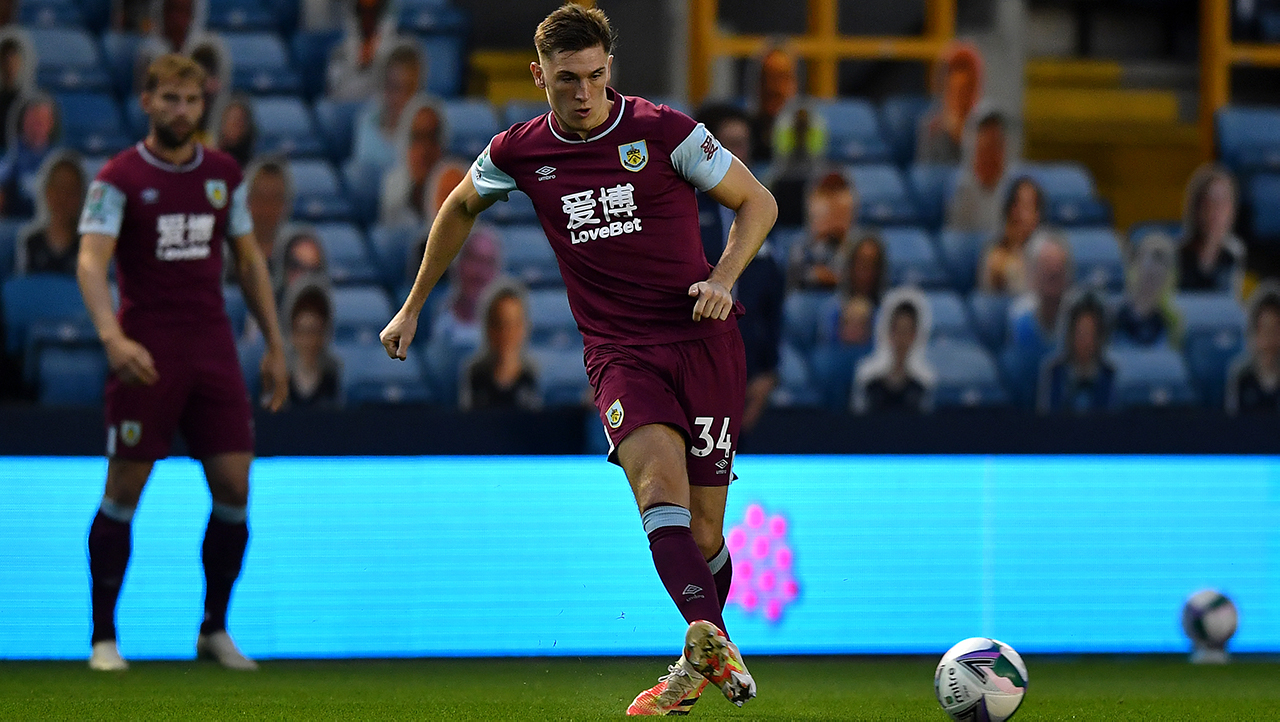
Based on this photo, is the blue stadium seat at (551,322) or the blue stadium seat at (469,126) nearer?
the blue stadium seat at (551,322)

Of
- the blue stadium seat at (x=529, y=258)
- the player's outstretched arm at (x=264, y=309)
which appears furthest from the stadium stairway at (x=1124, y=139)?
the player's outstretched arm at (x=264, y=309)

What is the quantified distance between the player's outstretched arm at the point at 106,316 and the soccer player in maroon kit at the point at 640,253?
128 cm

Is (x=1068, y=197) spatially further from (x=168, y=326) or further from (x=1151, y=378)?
(x=168, y=326)

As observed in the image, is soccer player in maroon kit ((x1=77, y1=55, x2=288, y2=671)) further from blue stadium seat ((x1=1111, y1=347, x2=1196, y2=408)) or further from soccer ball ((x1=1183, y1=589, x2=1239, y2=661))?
blue stadium seat ((x1=1111, y1=347, x2=1196, y2=408))

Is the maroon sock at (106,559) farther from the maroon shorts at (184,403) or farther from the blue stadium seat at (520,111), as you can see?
the blue stadium seat at (520,111)

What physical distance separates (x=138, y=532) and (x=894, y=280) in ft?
15.3

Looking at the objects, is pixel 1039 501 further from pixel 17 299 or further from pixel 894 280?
pixel 17 299

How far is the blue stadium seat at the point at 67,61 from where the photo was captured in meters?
9.88

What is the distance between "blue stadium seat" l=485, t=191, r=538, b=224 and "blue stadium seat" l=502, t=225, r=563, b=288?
0.45 feet

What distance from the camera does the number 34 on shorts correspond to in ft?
15.2

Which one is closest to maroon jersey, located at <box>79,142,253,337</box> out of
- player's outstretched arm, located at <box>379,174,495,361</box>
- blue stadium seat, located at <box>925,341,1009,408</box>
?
player's outstretched arm, located at <box>379,174,495,361</box>

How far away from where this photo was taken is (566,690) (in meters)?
5.54

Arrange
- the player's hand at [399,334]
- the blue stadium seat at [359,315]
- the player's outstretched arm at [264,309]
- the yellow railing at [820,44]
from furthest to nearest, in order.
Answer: the yellow railing at [820,44] → the blue stadium seat at [359,315] → the player's outstretched arm at [264,309] → the player's hand at [399,334]

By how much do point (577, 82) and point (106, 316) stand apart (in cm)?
202
